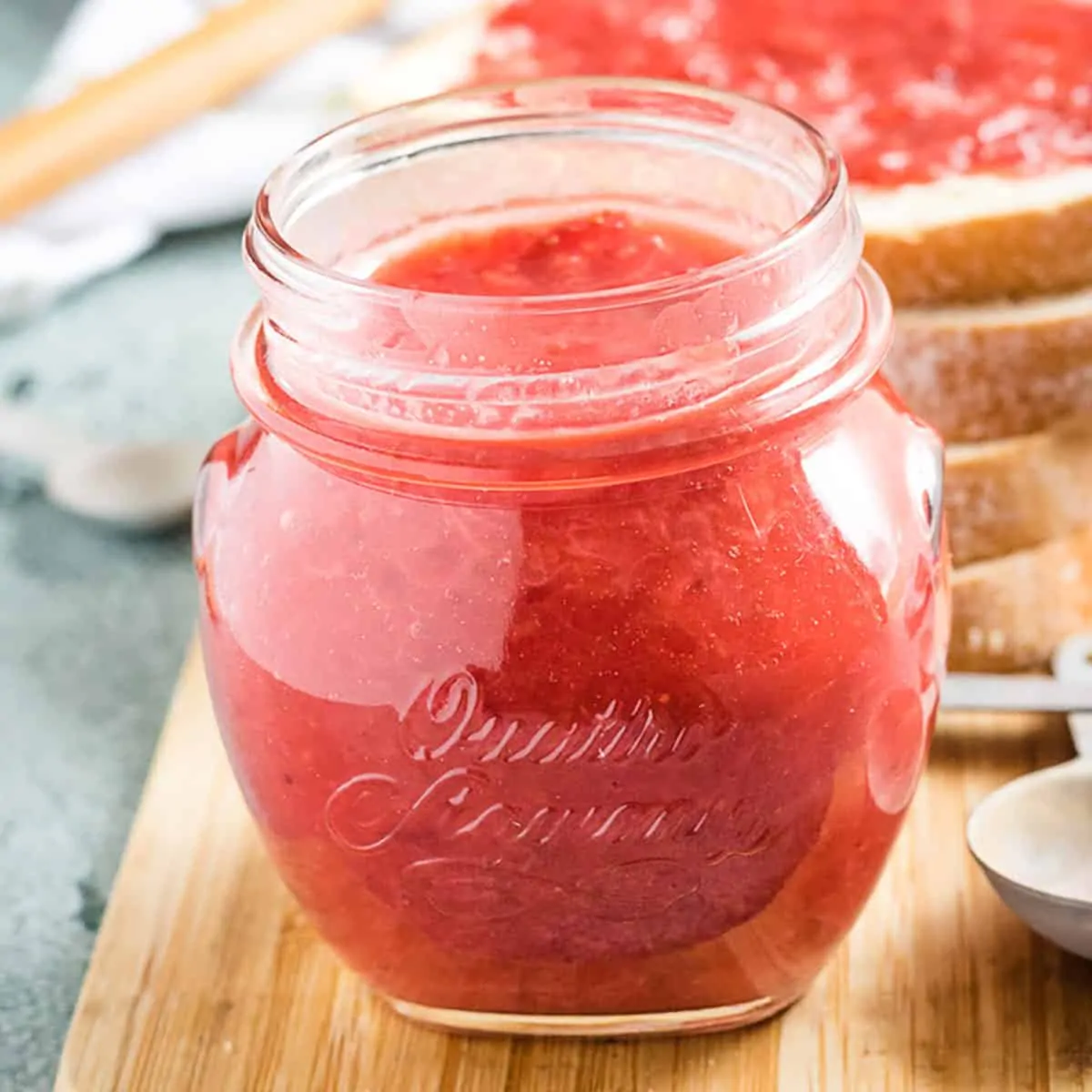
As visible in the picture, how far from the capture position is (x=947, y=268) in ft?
5.62

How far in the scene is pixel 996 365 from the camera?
1721mm

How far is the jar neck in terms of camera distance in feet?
3.79

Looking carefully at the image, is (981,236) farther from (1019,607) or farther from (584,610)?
(584,610)

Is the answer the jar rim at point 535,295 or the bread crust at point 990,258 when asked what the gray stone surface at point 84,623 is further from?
the bread crust at point 990,258

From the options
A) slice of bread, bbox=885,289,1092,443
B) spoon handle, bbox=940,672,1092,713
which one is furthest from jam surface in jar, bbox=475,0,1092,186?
spoon handle, bbox=940,672,1092,713

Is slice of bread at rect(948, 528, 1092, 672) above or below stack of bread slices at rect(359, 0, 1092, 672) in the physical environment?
below

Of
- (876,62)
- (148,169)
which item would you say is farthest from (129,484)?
(876,62)

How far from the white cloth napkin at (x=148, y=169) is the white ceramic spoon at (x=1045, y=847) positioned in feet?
4.87

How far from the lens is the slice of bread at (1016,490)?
1.75 meters

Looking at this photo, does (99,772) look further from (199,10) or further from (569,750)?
(199,10)

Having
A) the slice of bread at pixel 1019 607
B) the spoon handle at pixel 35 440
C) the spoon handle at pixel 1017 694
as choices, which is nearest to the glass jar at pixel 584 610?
the spoon handle at pixel 1017 694

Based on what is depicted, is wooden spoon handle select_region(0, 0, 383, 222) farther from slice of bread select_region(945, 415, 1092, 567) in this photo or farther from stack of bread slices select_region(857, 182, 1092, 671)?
slice of bread select_region(945, 415, 1092, 567)

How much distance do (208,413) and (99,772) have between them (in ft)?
2.42

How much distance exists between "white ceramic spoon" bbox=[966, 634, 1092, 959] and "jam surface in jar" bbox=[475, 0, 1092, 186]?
2.03 ft
